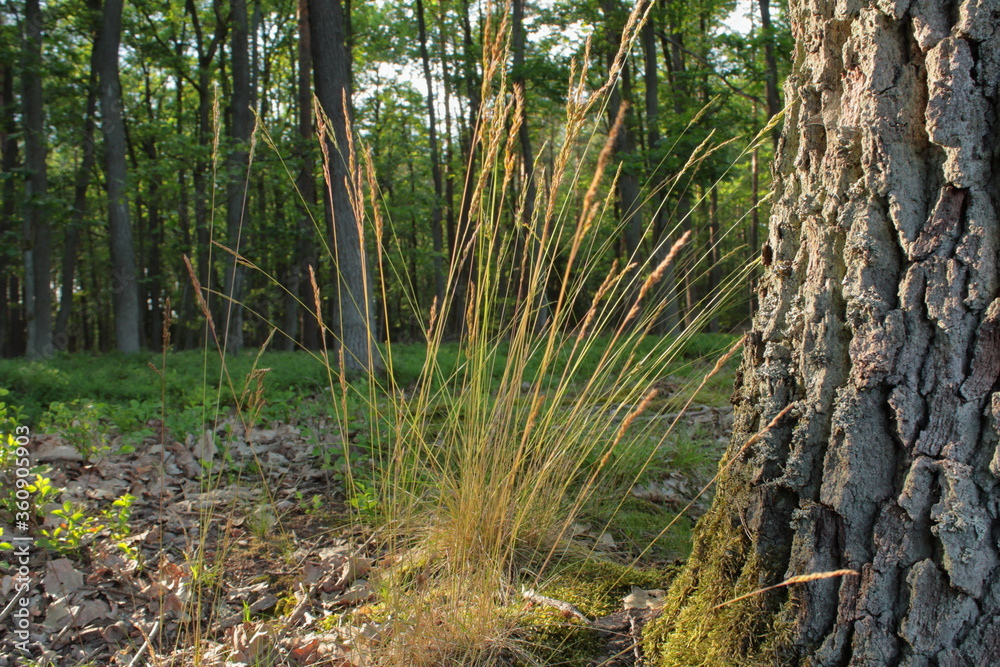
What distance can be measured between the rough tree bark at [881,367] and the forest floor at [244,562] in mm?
299

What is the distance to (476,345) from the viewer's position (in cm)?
161

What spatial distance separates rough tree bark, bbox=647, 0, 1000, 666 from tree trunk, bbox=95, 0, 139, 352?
32.5ft

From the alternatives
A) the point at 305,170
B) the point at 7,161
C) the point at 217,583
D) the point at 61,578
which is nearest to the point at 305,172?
the point at 305,170

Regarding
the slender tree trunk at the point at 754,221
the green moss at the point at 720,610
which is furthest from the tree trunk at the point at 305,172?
the green moss at the point at 720,610

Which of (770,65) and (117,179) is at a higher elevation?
(770,65)

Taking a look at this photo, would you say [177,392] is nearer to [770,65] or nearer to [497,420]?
[497,420]

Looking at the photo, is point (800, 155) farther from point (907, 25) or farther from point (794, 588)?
point (794, 588)

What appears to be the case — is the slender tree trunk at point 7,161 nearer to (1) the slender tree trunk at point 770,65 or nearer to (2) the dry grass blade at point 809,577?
(2) the dry grass blade at point 809,577

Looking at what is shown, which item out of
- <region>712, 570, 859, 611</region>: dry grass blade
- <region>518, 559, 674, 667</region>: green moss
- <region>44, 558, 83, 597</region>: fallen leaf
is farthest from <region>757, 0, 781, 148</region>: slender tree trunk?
<region>44, 558, 83, 597</region>: fallen leaf

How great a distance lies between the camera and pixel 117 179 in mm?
9039

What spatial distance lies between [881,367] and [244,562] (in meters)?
1.81

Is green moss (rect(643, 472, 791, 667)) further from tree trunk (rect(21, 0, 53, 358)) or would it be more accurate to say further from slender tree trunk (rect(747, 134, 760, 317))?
tree trunk (rect(21, 0, 53, 358))

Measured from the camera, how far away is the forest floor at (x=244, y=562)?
140cm

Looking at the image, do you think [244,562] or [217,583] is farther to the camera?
[244,562]
